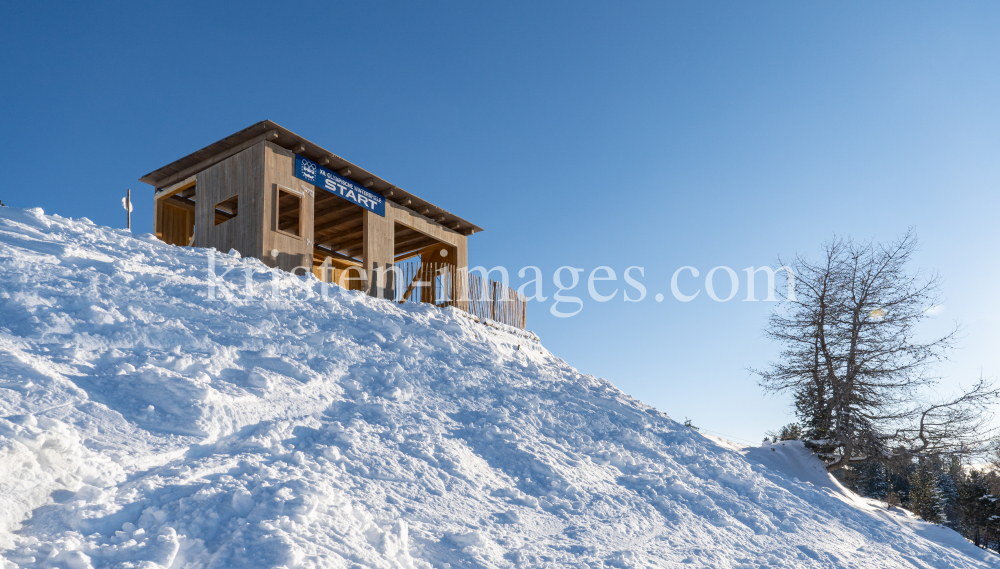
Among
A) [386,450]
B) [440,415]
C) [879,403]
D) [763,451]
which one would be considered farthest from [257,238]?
[879,403]

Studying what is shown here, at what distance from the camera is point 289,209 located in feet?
54.0

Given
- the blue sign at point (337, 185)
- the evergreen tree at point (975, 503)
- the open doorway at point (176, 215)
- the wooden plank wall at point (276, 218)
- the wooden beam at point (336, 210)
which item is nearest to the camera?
the wooden plank wall at point (276, 218)

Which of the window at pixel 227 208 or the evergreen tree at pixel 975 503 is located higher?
the window at pixel 227 208

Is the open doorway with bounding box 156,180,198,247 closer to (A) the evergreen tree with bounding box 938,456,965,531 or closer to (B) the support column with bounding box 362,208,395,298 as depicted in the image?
(B) the support column with bounding box 362,208,395,298

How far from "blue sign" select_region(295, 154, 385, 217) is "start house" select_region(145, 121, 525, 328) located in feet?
0.09

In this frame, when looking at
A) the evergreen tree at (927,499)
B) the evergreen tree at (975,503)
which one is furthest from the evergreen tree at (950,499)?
the evergreen tree at (975,503)

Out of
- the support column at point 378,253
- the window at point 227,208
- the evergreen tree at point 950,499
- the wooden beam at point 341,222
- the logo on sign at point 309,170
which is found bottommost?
the evergreen tree at point 950,499

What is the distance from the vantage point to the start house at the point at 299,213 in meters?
13.5

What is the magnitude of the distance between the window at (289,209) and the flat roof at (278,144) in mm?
1065

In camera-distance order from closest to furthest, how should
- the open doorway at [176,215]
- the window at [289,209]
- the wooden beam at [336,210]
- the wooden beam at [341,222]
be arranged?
the window at [289,209]
the open doorway at [176,215]
the wooden beam at [336,210]
the wooden beam at [341,222]

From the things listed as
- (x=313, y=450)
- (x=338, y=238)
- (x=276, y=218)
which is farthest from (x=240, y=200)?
(x=313, y=450)

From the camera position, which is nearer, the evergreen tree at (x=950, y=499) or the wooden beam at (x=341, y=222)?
the wooden beam at (x=341, y=222)

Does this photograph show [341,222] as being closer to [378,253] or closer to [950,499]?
[378,253]

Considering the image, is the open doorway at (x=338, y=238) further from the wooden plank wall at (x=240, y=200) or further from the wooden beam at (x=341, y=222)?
the wooden plank wall at (x=240, y=200)
